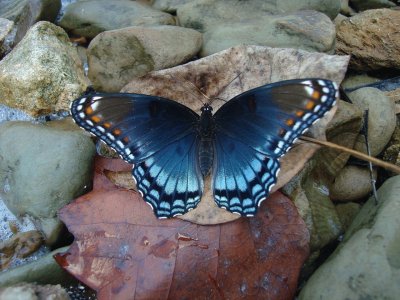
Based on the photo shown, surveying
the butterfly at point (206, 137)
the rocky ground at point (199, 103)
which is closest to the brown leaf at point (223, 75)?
the rocky ground at point (199, 103)

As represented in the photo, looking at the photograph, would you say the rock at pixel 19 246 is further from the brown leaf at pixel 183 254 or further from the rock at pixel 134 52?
the rock at pixel 134 52

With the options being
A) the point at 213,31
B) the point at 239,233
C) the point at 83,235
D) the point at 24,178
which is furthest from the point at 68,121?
the point at 239,233

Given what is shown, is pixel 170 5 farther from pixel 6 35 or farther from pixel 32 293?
pixel 32 293

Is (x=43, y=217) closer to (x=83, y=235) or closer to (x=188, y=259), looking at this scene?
(x=83, y=235)

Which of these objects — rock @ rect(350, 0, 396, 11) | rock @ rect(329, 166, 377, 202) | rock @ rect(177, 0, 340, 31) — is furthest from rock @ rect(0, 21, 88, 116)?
rock @ rect(350, 0, 396, 11)

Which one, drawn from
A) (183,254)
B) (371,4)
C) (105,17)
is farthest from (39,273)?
(371,4)

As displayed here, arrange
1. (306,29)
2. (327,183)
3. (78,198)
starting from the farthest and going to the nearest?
(306,29), (327,183), (78,198)

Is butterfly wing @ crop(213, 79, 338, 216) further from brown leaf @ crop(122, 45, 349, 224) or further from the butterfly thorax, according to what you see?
brown leaf @ crop(122, 45, 349, 224)

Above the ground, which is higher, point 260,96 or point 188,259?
point 260,96
